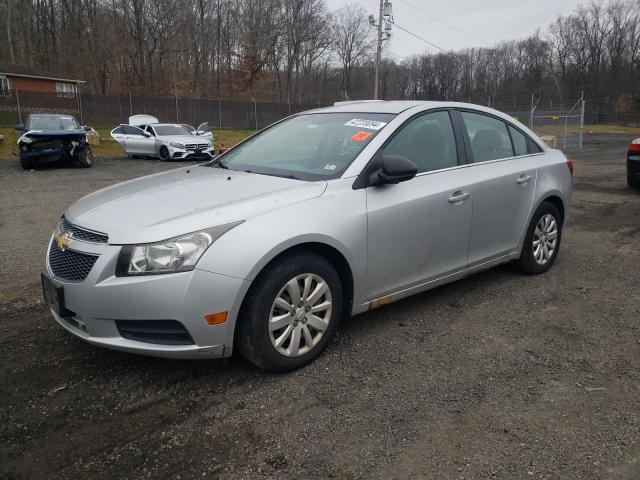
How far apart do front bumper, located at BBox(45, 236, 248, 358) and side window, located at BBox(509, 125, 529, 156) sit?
3163 mm

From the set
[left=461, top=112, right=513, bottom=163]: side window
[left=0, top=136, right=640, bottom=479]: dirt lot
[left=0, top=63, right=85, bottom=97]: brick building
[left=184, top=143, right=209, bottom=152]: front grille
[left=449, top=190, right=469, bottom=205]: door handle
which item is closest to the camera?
[left=0, top=136, right=640, bottom=479]: dirt lot

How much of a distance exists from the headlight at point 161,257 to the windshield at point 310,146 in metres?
1.01

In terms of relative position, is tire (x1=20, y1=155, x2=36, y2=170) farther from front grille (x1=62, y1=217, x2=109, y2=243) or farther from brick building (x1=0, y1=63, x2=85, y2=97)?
brick building (x1=0, y1=63, x2=85, y2=97)

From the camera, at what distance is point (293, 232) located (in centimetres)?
294

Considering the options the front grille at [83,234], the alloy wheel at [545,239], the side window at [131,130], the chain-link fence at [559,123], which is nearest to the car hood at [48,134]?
the side window at [131,130]

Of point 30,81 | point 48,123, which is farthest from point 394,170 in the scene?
point 30,81

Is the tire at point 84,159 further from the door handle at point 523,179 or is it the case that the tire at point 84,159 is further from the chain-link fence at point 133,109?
the door handle at point 523,179

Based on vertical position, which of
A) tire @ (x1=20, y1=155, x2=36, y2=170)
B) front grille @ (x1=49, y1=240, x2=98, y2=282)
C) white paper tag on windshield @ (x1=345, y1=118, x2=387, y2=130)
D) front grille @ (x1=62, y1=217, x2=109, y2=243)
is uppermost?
white paper tag on windshield @ (x1=345, y1=118, x2=387, y2=130)

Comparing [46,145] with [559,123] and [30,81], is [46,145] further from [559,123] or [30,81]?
[30,81]

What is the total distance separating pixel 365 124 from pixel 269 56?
2205 inches

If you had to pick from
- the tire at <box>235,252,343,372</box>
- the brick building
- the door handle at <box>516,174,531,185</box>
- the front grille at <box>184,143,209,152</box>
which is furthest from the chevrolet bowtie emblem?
the brick building

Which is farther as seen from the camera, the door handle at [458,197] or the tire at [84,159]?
the tire at [84,159]

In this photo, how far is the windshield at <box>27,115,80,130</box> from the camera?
1541 centimetres

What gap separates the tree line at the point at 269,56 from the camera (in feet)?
153
